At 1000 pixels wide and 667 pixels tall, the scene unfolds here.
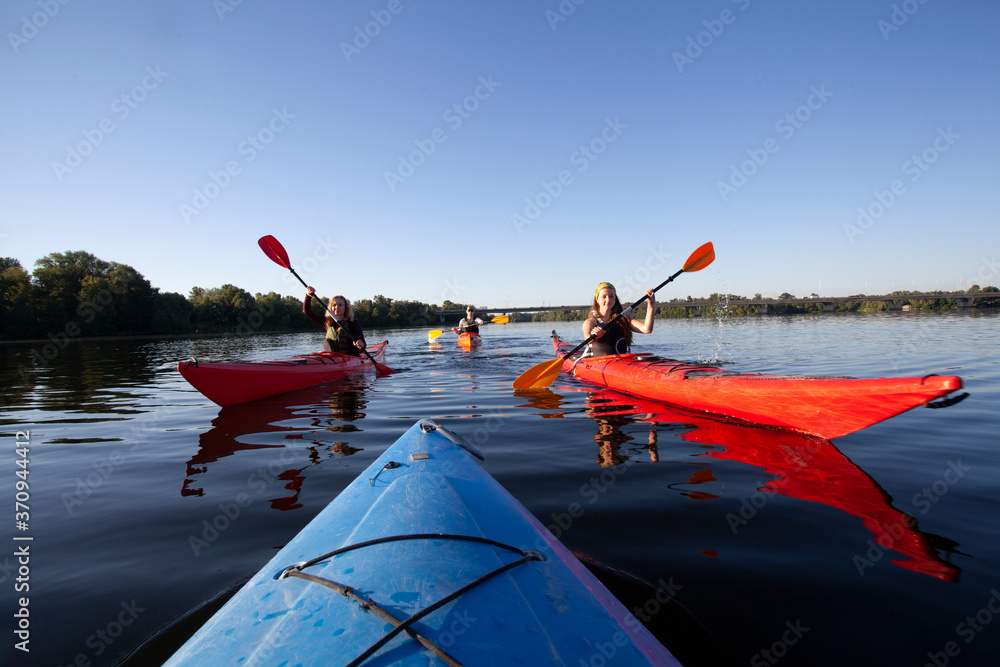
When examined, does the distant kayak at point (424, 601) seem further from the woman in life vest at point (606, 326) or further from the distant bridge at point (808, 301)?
the distant bridge at point (808, 301)

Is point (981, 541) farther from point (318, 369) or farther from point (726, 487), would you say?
point (318, 369)

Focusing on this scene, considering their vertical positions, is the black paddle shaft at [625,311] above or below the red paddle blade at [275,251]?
below

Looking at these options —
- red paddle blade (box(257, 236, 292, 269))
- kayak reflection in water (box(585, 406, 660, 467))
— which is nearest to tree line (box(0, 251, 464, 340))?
red paddle blade (box(257, 236, 292, 269))

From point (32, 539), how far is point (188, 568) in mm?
1309

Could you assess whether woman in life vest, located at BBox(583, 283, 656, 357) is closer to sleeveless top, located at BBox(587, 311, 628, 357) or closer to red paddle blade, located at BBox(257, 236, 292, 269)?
sleeveless top, located at BBox(587, 311, 628, 357)

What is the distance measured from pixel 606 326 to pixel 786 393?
11.2 feet

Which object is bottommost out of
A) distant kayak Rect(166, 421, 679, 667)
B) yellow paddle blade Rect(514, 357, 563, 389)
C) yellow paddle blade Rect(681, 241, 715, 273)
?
yellow paddle blade Rect(514, 357, 563, 389)

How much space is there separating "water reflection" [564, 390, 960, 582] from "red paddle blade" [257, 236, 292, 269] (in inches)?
241

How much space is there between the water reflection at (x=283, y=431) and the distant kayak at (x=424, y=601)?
64.8 inches

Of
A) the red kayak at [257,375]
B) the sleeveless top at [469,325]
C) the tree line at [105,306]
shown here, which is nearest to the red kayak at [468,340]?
the sleeveless top at [469,325]

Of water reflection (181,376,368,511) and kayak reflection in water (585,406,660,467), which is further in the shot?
kayak reflection in water (585,406,660,467)

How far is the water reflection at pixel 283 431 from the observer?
3.45 metres

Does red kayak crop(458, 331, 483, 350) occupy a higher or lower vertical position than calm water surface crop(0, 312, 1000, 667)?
higher

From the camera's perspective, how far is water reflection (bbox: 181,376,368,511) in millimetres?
3452
